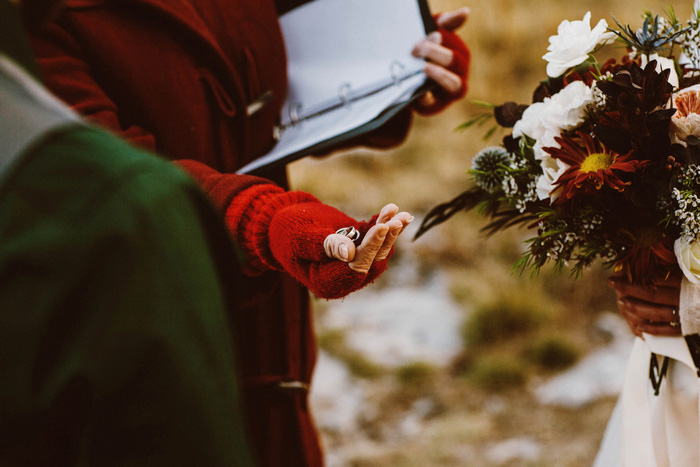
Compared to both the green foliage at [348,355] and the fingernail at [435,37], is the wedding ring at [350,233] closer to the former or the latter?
the fingernail at [435,37]

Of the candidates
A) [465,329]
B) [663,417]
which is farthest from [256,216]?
[465,329]

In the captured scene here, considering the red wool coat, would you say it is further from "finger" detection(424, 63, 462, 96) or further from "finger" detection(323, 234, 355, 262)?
"finger" detection(424, 63, 462, 96)

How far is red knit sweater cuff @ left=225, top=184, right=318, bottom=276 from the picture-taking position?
2.44 feet

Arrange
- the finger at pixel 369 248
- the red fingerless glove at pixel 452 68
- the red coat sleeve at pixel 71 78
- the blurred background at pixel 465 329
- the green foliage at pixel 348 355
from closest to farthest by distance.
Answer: the finger at pixel 369 248 → the red coat sleeve at pixel 71 78 → the red fingerless glove at pixel 452 68 → the blurred background at pixel 465 329 → the green foliage at pixel 348 355

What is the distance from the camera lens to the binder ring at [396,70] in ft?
3.51

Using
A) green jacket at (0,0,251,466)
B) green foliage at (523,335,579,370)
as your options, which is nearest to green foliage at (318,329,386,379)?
green foliage at (523,335,579,370)

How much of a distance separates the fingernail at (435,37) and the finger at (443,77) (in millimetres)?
46

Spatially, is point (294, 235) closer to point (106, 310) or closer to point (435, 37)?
point (106, 310)

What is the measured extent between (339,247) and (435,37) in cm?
57

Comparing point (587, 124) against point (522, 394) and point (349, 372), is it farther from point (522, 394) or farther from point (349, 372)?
point (349, 372)

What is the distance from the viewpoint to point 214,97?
95 cm

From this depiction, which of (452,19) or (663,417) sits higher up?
(452,19)

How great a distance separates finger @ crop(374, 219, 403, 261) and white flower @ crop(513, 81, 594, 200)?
1.07ft

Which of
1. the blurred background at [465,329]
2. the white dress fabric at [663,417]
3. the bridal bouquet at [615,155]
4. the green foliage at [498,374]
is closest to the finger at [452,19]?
the bridal bouquet at [615,155]
